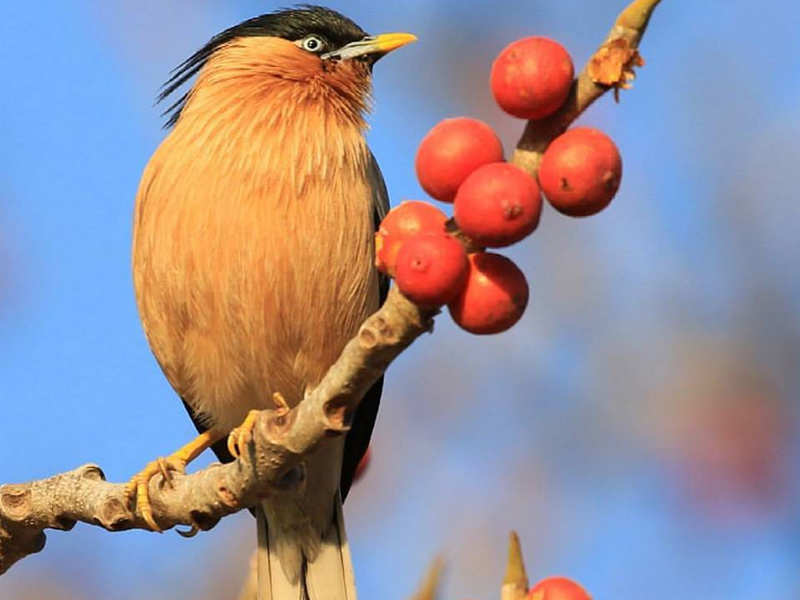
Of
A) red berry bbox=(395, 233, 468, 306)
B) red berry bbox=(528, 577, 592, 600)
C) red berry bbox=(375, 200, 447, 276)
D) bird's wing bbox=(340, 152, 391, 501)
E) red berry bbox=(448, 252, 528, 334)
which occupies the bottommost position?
red berry bbox=(528, 577, 592, 600)

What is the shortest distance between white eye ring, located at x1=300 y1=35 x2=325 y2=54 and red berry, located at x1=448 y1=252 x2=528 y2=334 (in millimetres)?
2750

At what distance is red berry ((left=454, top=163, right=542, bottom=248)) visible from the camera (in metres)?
1.89

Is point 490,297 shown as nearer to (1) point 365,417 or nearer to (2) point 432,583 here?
(2) point 432,583

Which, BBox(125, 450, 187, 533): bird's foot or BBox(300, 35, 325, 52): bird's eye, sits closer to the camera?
BBox(125, 450, 187, 533): bird's foot

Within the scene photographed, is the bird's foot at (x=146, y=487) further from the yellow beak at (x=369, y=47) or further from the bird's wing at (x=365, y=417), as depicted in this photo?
the yellow beak at (x=369, y=47)

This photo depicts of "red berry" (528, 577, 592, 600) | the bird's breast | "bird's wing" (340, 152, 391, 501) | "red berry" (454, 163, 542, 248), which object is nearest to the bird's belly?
the bird's breast

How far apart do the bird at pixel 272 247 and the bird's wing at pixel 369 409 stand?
0.01m

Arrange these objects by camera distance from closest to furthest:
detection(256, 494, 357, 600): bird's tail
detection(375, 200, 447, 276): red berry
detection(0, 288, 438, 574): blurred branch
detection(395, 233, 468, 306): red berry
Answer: detection(395, 233, 468, 306): red berry < detection(375, 200, 447, 276): red berry < detection(0, 288, 438, 574): blurred branch < detection(256, 494, 357, 600): bird's tail

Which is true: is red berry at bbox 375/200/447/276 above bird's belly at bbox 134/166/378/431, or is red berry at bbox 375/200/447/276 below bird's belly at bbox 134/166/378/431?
below

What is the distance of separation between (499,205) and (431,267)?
169mm

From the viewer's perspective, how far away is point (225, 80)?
461 centimetres

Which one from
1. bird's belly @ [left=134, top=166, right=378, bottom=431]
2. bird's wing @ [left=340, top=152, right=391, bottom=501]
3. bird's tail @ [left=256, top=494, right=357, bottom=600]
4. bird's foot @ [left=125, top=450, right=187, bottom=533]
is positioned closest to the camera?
bird's foot @ [left=125, top=450, right=187, bottom=533]

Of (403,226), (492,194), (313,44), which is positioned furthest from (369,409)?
(492,194)

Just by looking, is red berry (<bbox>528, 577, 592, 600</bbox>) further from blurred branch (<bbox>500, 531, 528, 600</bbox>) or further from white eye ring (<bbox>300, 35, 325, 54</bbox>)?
white eye ring (<bbox>300, 35, 325, 54</bbox>)
